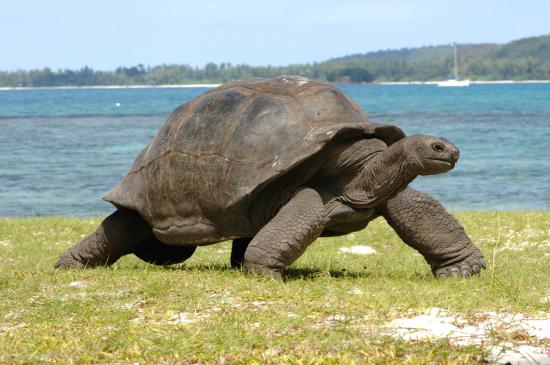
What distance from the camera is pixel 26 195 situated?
26469 millimetres

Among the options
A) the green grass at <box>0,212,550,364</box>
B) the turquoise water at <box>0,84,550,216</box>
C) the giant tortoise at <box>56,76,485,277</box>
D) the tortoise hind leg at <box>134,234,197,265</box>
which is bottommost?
the turquoise water at <box>0,84,550,216</box>

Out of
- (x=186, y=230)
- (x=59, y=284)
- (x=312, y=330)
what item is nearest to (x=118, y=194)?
(x=186, y=230)

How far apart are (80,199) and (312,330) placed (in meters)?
21.1

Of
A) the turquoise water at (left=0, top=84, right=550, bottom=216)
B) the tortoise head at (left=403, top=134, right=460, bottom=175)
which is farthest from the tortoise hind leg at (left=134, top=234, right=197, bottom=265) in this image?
the turquoise water at (left=0, top=84, right=550, bottom=216)

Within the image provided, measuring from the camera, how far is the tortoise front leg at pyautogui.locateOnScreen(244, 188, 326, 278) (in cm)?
691

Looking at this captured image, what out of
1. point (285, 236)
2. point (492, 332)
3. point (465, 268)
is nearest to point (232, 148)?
point (285, 236)

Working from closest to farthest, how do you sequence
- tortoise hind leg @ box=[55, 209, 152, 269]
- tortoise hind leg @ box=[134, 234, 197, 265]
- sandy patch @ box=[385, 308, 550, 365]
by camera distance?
sandy patch @ box=[385, 308, 550, 365] < tortoise hind leg @ box=[55, 209, 152, 269] < tortoise hind leg @ box=[134, 234, 197, 265]

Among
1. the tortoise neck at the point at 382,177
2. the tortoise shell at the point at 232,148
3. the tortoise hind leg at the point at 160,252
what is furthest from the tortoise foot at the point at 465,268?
the tortoise hind leg at the point at 160,252

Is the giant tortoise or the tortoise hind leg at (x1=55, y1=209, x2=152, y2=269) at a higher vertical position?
the giant tortoise

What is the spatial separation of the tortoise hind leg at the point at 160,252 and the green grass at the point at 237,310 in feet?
1.24

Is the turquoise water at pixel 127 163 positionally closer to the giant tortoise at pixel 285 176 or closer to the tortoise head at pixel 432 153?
the giant tortoise at pixel 285 176

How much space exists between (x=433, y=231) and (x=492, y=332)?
2.62m

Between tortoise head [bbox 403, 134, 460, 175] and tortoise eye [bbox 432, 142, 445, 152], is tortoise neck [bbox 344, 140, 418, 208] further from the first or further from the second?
tortoise eye [bbox 432, 142, 445, 152]

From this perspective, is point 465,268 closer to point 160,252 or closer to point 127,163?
point 160,252
